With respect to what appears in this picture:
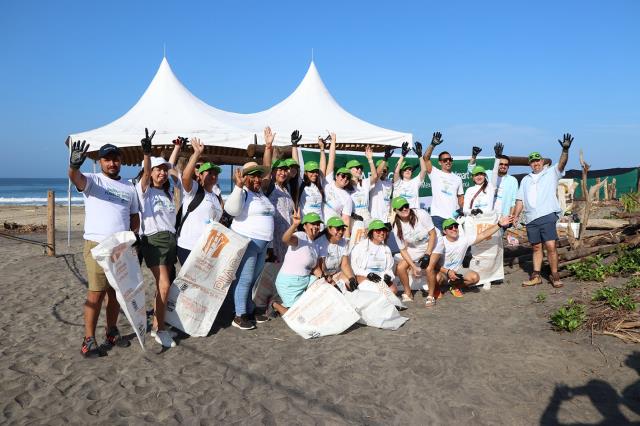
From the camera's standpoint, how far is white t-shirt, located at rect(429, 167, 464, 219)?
24.0 feet

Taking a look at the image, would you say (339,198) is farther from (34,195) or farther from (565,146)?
(34,195)

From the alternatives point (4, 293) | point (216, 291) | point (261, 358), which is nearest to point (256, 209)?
point (216, 291)

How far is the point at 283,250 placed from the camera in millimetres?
5840

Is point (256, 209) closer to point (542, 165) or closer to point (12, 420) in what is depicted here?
point (12, 420)

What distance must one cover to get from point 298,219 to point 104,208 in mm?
1749

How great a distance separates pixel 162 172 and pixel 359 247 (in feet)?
8.30

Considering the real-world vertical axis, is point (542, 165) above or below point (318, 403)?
above

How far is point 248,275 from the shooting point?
5148mm

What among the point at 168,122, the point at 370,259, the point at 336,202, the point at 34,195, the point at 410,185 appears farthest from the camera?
the point at 34,195

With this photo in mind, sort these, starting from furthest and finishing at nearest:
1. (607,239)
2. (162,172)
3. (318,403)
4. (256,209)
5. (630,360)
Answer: (607,239) → (256,209) → (162,172) → (630,360) → (318,403)

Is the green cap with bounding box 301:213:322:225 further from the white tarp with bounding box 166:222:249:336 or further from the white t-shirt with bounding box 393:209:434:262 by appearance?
the white t-shirt with bounding box 393:209:434:262

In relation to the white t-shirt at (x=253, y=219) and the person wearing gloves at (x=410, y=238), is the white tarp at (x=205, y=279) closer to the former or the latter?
the white t-shirt at (x=253, y=219)

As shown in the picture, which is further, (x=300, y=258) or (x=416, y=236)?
(x=416, y=236)

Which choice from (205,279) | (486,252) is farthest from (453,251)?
(205,279)
